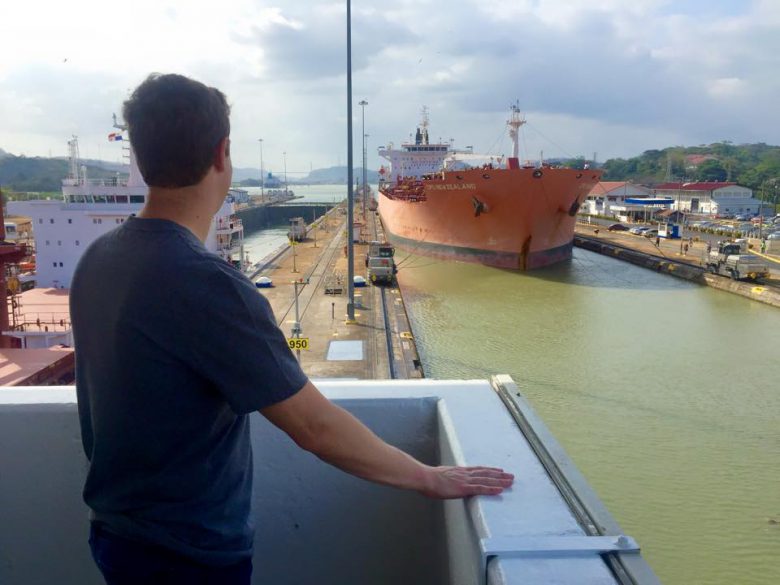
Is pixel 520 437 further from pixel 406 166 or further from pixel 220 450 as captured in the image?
pixel 406 166

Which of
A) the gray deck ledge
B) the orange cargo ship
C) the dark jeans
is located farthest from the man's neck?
the orange cargo ship

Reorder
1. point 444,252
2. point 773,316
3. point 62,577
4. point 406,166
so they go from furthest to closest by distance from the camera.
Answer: point 406,166 < point 444,252 < point 773,316 < point 62,577

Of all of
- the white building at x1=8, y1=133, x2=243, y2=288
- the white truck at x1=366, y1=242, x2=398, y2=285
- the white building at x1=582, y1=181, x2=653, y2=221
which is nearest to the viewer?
the white building at x1=8, y1=133, x2=243, y2=288

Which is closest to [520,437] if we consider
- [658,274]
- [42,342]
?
[42,342]

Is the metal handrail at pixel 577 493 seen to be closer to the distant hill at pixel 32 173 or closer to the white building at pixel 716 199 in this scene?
the white building at pixel 716 199

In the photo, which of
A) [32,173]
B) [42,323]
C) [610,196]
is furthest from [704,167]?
[32,173]

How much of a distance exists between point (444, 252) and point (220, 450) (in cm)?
2210

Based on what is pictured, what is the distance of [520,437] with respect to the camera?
55.7 inches

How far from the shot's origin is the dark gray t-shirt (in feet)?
2.82

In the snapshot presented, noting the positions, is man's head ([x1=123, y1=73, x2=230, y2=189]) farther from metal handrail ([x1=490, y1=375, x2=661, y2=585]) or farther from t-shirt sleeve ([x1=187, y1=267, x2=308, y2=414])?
metal handrail ([x1=490, y1=375, x2=661, y2=585])

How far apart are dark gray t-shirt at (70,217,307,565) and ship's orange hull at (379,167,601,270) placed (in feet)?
64.9

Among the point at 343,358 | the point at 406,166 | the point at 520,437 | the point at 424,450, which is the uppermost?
the point at 406,166

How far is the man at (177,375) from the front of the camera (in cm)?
86

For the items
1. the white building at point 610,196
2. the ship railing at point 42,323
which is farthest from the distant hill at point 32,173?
the ship railing at point 42,323
